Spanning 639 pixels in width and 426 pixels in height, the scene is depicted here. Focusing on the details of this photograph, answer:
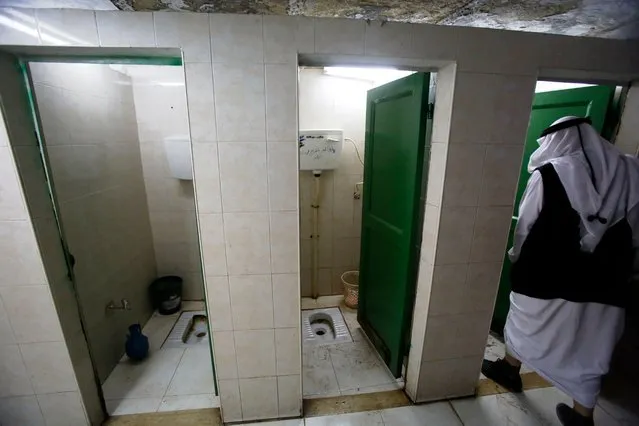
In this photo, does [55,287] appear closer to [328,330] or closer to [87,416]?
[87,416]

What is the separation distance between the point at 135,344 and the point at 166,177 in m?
1.27

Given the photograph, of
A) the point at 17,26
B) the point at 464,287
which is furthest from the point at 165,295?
the point at 464,287

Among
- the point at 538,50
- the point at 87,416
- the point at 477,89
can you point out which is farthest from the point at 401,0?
the point at 87,416

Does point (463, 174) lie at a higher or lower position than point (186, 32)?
lower

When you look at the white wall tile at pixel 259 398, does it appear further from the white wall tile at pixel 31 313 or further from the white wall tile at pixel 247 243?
the white wall tile at pixel 31 313

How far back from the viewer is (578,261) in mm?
1233

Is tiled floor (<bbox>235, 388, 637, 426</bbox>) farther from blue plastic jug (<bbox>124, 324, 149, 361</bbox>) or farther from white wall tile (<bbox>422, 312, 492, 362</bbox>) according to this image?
blue plastic jug (<bbox>124, 324, 149, 361</bbox>)

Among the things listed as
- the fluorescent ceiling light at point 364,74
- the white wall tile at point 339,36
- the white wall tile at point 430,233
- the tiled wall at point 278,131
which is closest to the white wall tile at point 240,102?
the tiled wall at point 278,131

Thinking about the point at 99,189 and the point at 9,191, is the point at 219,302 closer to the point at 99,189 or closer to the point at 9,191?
the point at 9,191

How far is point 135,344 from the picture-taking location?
178 cm

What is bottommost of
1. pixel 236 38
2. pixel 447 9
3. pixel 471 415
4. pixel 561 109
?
pixel 471 415

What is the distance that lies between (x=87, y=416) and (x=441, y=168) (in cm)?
218

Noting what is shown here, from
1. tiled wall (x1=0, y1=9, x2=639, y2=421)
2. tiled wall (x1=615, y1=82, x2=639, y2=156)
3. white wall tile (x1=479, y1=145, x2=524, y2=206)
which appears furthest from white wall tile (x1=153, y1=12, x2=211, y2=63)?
tiled wall (x1=615, y1=82, x2=639, y2=156)

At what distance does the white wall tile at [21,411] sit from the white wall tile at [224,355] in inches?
35.6
